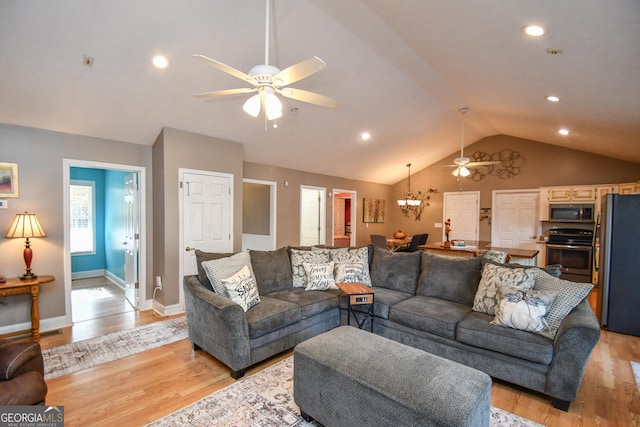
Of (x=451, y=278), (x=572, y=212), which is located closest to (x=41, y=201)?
(x=451, y=278)

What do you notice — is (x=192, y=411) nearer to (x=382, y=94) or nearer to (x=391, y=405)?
(x=391, y=405)

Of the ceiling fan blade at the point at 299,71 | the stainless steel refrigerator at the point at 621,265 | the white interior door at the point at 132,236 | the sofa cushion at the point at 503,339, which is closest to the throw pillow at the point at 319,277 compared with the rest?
the sofa cushion at the point at 503,339

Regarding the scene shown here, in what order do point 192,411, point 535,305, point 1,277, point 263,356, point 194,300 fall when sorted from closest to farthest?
point 192,411 < point 535,305 < point 263,356 < point 194,300 < point 1,277

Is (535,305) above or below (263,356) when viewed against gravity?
above

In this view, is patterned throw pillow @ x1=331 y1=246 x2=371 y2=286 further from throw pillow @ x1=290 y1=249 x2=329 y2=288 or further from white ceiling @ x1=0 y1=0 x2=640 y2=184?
white ceiling @ x1=0 y1=0 x2=640 y2=184

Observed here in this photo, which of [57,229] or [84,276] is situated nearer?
[57,229]

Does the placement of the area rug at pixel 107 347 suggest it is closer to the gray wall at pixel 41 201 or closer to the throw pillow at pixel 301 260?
the gray wall at pixel 41 201

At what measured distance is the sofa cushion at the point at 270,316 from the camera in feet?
8.87

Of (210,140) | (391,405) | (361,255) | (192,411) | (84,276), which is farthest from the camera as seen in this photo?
(84,276)

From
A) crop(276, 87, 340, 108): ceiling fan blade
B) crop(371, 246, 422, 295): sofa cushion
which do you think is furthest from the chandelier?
crop(276, 87, 340, 108): ceiling fan blade

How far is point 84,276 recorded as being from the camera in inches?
255

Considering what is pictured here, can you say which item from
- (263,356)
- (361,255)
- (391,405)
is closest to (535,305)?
(391,405)

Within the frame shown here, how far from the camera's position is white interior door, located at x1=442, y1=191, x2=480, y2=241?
25.4ft

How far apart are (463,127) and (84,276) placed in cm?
868
